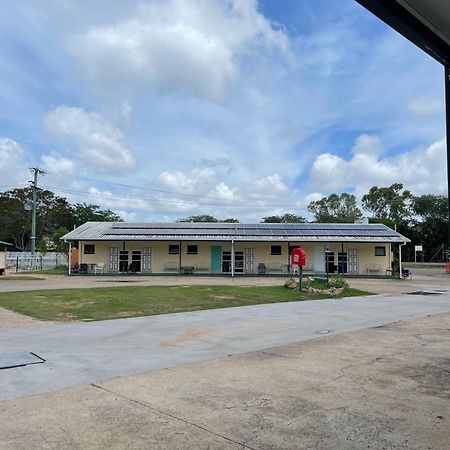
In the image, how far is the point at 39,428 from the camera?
14.0 feet

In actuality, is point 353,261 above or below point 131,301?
above

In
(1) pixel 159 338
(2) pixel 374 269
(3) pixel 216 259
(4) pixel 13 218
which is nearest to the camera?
(1) pixel 159 338

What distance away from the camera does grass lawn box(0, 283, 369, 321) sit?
12.8 m

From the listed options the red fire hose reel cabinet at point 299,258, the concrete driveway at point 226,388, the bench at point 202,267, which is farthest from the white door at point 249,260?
the concrete driveway at point 226,388

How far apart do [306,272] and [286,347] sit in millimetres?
28880

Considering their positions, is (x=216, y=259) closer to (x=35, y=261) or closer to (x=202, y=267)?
(x=202, y=267)

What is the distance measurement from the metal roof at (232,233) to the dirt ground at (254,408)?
2896 cm

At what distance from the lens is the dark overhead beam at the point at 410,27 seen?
2898mm

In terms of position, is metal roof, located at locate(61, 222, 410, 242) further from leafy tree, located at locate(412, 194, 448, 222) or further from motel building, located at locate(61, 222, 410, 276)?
leafy tree, located at locate(412, 194, 448, 222)

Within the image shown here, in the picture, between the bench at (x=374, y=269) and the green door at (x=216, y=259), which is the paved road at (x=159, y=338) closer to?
the bench at (x=374, y=269)

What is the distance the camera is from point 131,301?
15398 millimetres

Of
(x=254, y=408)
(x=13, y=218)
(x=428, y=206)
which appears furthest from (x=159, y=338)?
(x=428, y=206)

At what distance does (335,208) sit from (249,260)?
5807cm

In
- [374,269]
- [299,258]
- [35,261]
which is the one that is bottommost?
[374,269]
